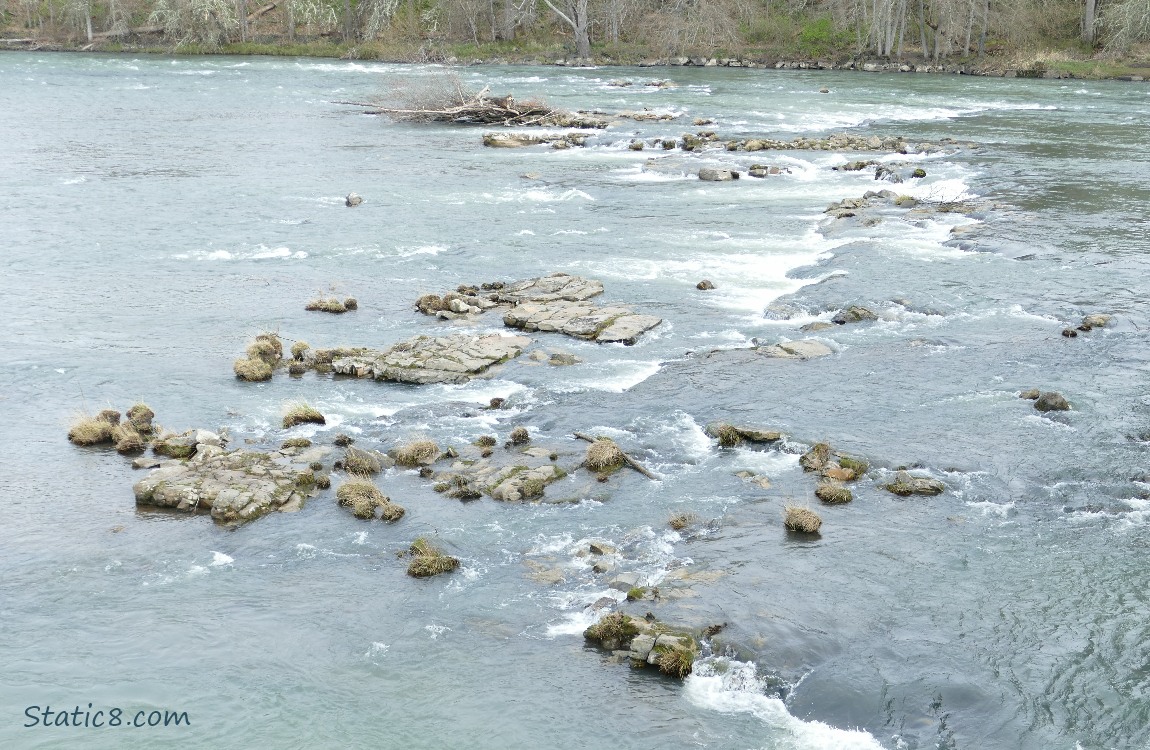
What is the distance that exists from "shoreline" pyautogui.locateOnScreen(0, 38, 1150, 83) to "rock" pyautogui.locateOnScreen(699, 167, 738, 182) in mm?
43434

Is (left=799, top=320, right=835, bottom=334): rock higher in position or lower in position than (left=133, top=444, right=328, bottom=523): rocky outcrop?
higher

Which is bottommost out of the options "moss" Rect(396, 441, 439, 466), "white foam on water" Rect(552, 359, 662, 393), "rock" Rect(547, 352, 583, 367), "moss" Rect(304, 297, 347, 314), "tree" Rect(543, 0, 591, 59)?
"moss" Rect(396, 441, 439, 466)

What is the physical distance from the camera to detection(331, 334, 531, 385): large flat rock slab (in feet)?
77.8

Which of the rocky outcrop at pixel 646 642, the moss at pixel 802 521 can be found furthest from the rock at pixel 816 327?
the rocky outcrop at pixel 646 642

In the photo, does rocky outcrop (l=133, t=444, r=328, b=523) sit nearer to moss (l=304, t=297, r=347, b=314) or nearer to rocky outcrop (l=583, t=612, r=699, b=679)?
rocky outcrop (l=583, t=612, r=699, b=679)

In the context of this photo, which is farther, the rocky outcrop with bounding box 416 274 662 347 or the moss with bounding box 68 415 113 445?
the rocky outcrop with bounding box 416 274 662 347

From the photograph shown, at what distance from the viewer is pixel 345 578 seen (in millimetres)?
16453

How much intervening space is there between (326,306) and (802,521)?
1542cm

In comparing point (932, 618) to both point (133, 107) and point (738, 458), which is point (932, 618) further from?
point (133, 107)

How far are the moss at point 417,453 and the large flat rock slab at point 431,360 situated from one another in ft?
12.5

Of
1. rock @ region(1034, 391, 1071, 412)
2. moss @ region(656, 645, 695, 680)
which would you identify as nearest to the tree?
rock @ region(1034, 391, 1071, 412)

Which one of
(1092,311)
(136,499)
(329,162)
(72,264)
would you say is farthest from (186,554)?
(329,162)

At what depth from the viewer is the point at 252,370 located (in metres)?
23.8

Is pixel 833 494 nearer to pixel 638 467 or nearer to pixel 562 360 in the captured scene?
pixel 638 467
